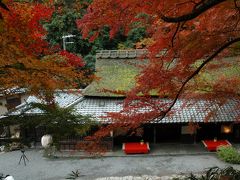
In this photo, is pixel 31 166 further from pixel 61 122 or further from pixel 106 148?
pixel 61 122

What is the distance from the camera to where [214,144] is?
1630 centimetres

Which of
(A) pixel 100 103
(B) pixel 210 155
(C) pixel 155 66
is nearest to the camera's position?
(C) pixel 155 66

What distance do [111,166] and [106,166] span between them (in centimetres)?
25

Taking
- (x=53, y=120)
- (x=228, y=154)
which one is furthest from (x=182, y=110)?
(x=53, y=120)

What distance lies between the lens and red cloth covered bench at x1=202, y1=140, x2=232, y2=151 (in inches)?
631

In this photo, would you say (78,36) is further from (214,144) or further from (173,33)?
(173,33)

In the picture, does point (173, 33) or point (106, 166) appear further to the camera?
point (106, 166)

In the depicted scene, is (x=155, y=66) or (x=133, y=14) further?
(x=155, y=66)

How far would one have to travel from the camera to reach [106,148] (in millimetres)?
16438

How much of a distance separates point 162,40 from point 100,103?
33.0 ft

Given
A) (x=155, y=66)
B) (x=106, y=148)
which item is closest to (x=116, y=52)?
(x=106, y=148)

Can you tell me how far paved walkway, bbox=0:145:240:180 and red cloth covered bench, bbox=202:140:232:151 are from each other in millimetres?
435

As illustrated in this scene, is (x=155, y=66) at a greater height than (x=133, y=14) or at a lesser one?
lesser

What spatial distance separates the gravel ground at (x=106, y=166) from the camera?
1363 centimetres
